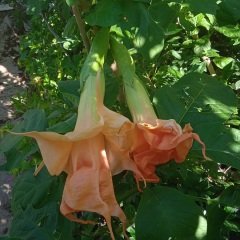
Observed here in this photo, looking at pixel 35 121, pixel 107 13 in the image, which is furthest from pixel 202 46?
pixel 107 13

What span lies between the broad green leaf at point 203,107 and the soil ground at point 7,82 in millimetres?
2113

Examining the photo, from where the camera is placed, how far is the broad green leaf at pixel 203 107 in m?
1.20

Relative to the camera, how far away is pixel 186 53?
2.50 metres

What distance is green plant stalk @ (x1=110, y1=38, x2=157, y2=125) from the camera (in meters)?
0.97

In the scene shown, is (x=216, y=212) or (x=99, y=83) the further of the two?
(x=216, y=212)

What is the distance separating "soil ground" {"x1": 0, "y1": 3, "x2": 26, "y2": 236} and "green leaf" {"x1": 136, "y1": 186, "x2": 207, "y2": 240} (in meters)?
2.09

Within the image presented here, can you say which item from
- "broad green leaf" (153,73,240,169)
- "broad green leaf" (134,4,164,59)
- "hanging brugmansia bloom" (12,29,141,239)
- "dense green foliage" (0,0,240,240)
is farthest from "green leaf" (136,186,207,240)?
"broad green leaf" (134,4,164,59)

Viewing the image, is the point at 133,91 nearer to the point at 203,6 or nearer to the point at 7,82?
the point at 203,6

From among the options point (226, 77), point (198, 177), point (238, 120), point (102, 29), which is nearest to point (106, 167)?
point (102, 29)

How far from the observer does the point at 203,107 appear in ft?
4.16

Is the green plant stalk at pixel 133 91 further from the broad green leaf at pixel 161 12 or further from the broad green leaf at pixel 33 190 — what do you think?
the broad green leaf at pixel 33 190

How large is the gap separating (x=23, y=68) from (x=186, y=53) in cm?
317

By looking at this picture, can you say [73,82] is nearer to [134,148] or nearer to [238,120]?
[134,148]

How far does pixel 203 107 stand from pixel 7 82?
422 centimetres
